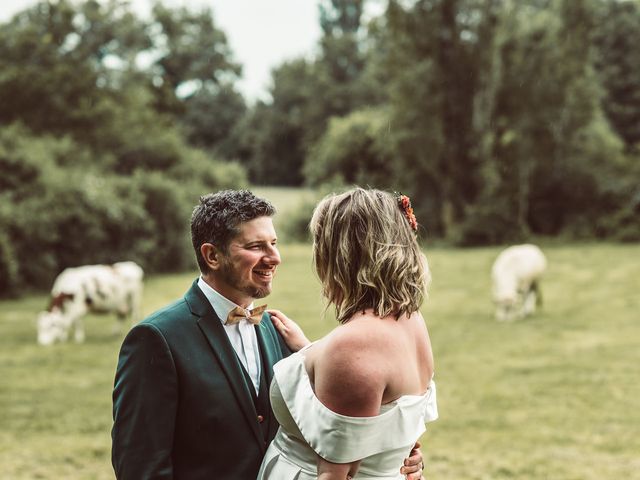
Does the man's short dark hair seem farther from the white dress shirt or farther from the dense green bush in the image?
the dense green bush

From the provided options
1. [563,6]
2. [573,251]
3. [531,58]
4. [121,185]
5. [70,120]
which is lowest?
[573,251]

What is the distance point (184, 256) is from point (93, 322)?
13159 mm

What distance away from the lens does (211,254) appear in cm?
300

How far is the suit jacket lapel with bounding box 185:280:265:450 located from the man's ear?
0.46ft

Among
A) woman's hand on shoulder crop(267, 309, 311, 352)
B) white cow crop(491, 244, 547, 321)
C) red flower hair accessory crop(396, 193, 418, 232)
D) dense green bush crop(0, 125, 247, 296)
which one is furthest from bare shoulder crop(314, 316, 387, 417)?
dense green bush crop(0, 125, 247, 296)

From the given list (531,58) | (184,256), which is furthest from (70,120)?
(531,58)

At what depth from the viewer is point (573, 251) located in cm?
3525

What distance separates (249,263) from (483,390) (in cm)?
971

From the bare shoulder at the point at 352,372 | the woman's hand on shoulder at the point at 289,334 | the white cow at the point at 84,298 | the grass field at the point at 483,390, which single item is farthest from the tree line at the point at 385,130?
the bare shoulder at the point at 352,372

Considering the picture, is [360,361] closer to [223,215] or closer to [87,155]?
[223,215]

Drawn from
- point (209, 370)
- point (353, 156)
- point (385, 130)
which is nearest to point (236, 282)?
point (209, 370)

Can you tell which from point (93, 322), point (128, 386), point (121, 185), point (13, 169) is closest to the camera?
point (128, 386)

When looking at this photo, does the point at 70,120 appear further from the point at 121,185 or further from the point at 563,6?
the point at 563,6

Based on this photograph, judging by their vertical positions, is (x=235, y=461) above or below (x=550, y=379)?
above
